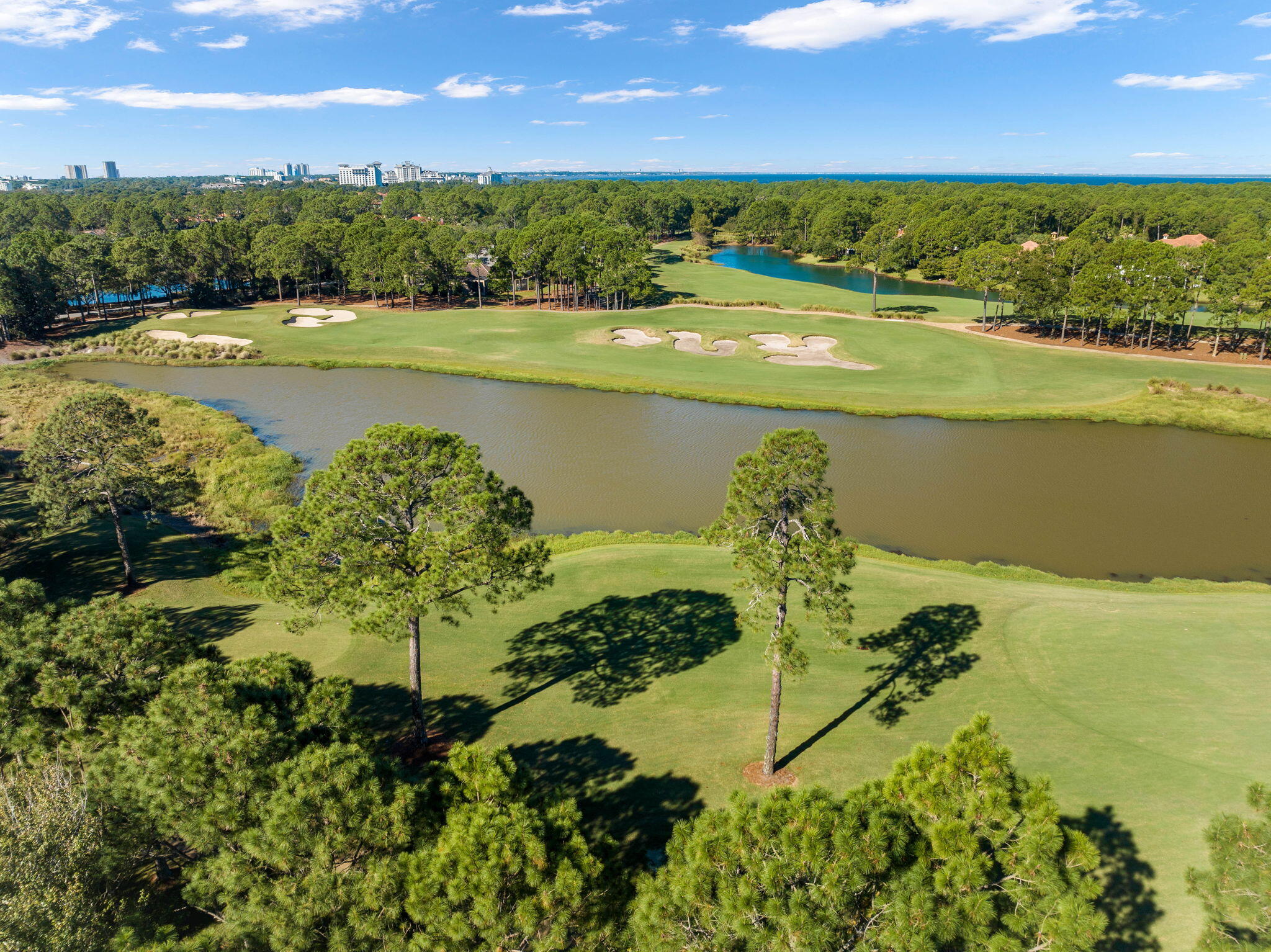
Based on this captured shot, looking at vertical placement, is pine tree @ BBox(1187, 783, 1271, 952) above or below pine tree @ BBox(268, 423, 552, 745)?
below

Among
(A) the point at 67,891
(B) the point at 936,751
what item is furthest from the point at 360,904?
(B) the point at 936,751

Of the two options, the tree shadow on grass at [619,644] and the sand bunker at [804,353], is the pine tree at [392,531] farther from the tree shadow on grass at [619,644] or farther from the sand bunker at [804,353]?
the sand bunker at [804,353]

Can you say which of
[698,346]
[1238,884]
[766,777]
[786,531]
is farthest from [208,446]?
[1238,884]

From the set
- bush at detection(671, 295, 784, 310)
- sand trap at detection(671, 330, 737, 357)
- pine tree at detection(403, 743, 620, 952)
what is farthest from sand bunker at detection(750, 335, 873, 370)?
pine tree at detection(403, 743, 620, 952)

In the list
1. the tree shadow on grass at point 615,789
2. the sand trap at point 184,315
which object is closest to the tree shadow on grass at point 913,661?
the tree shadow on grass at point 615,789

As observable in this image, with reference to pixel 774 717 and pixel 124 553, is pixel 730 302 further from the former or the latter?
pixel 774 717

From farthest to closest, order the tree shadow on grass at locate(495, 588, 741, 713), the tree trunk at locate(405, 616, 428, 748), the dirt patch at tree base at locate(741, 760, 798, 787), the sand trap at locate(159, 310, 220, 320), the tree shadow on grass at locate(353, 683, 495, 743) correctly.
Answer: the sand trap at locate(159, 310, 220, 320) < the tree shadow on grass at locate(495, 588, 741, 713) < the tree shadow on grass at locate(353, 683, 495, 743) < the tree trunk at locate(405, 616, 428, 748) < the dirt patch at tree base at locate(741, 760, 798, 787)

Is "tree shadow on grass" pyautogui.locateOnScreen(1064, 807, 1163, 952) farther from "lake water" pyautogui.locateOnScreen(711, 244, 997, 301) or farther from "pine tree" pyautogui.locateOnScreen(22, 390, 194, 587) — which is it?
"lake water" pyautogui.locateOnScreen(711, 244, 997, 301)

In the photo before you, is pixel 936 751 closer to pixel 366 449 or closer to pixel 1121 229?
pixel 366 449
